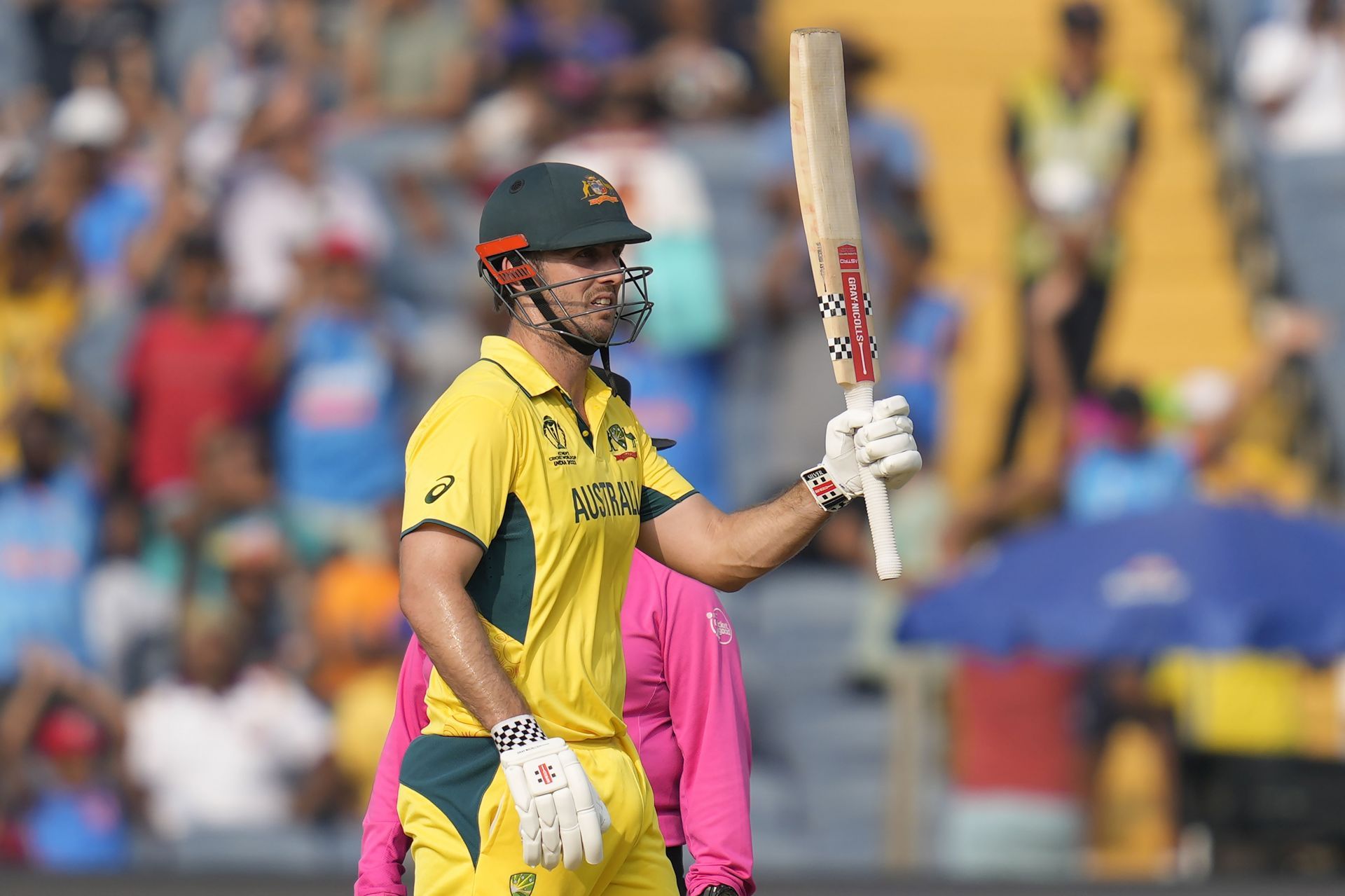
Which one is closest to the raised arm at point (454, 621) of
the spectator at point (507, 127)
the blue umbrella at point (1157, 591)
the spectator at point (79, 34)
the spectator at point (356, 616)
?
the blue umbrella at point (1157, 591)

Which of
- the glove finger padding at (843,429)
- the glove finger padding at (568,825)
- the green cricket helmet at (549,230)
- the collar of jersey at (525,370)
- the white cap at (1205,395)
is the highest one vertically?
the white cap at (1205,395)

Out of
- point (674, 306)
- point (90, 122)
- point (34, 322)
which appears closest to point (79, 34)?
point (90, 122)

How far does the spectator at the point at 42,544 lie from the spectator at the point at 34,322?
0.55 ft

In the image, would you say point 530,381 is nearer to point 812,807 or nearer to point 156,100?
point 812,807

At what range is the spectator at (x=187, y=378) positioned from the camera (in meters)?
9.83

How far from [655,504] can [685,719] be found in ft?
1.67

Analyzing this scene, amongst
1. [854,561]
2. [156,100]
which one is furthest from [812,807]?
[156,100]

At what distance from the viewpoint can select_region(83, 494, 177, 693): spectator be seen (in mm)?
9742

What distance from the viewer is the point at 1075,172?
10.4 meters

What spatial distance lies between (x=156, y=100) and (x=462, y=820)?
8.67 meters

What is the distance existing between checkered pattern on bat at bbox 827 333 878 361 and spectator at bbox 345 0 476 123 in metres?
7.88

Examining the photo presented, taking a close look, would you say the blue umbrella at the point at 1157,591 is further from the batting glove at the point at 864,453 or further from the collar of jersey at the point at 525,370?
the collar of jersey at the point at 525,370

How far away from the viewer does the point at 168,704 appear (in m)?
9.40

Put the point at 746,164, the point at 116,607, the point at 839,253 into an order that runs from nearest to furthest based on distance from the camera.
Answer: the point at 839,253
the point at 116,607
the point at 746,164
